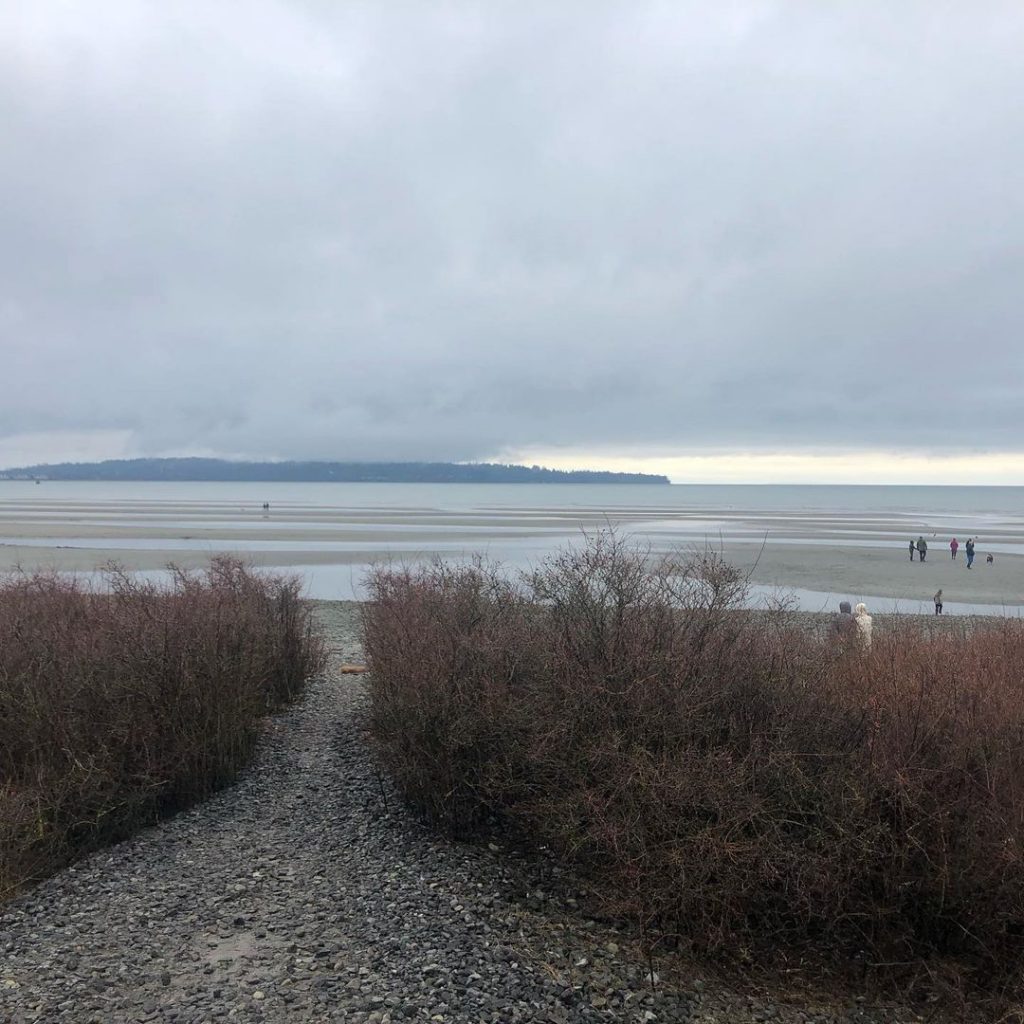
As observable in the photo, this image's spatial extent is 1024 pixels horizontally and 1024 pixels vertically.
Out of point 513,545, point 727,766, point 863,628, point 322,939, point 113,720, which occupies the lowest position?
point 322,939

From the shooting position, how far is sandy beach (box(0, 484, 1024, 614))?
3794 cm

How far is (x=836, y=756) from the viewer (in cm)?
757

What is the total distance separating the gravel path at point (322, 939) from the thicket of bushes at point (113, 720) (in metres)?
0.50

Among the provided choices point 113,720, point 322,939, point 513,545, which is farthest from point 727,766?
point 513,545

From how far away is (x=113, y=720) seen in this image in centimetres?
961

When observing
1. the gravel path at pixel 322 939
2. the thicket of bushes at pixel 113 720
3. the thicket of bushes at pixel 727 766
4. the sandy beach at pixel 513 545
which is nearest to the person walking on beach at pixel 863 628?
A: the thicket of bushes at pixel 727 766

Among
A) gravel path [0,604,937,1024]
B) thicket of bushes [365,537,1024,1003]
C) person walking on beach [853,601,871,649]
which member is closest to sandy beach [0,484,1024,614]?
person walking on beach [853,601,871,649]

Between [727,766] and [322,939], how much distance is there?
391 cm

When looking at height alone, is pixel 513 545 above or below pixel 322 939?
above

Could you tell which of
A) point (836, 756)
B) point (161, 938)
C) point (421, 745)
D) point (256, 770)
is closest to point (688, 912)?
point (836, 756)

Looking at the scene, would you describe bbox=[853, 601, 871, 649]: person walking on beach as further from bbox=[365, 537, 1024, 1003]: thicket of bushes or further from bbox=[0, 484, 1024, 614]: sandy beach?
bbox=[0, 484, 1024, 614]: sandy beach

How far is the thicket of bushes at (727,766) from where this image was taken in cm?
703

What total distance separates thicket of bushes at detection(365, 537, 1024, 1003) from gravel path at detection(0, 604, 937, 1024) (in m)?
0.56

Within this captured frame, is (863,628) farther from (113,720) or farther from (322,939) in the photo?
(113,720)
